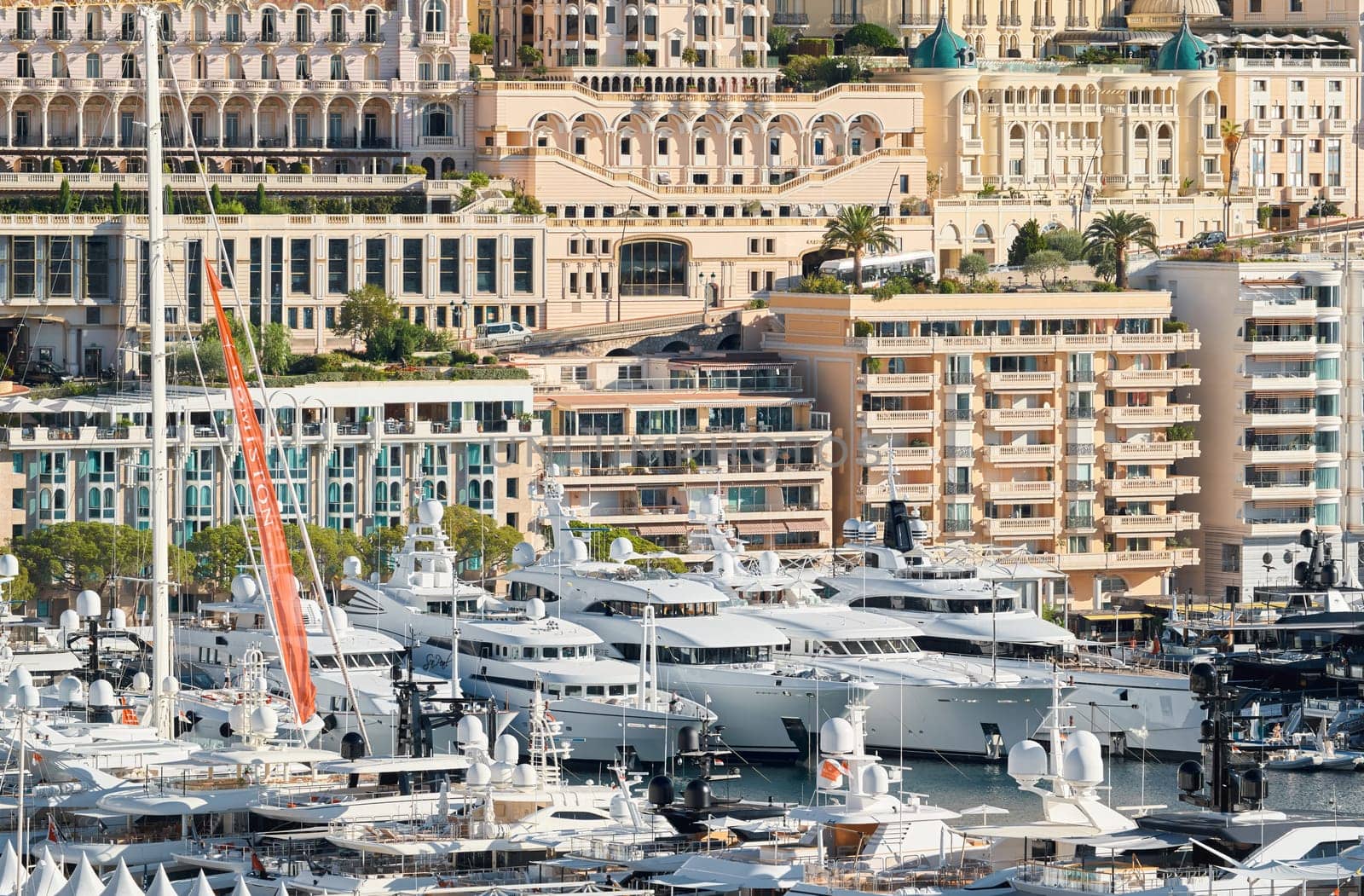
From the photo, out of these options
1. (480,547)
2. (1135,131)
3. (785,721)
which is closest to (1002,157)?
(1135,131)

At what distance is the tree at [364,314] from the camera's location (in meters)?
152

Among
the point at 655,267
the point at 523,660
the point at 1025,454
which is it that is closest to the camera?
the point at 523,660

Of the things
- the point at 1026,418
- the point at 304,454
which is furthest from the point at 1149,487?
the point at 304,454

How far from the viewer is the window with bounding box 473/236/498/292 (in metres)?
159

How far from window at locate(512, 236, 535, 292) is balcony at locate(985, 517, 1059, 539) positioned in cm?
2506

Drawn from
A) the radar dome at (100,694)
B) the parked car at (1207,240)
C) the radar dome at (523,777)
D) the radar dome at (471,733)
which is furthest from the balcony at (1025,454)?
the radar dome at (523,777)

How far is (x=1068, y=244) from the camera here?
16650 cm

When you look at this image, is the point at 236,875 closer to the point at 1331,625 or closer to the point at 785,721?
the point at 785,721

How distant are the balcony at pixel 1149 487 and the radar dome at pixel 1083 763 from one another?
71447mm

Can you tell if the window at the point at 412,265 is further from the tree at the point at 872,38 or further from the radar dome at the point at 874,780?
the radar dome at the point at 874,780

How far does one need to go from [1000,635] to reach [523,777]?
4483 centimetres

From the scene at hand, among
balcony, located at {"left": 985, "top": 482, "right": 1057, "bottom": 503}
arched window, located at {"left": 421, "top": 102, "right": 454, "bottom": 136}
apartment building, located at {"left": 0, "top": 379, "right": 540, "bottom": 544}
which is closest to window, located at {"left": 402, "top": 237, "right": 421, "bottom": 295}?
arched window, located at {"left": 421, "top": 102, "right": 454, "bottom": 136}

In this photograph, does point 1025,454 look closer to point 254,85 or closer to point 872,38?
point 254,85

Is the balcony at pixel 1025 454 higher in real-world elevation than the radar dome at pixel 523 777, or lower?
lower
